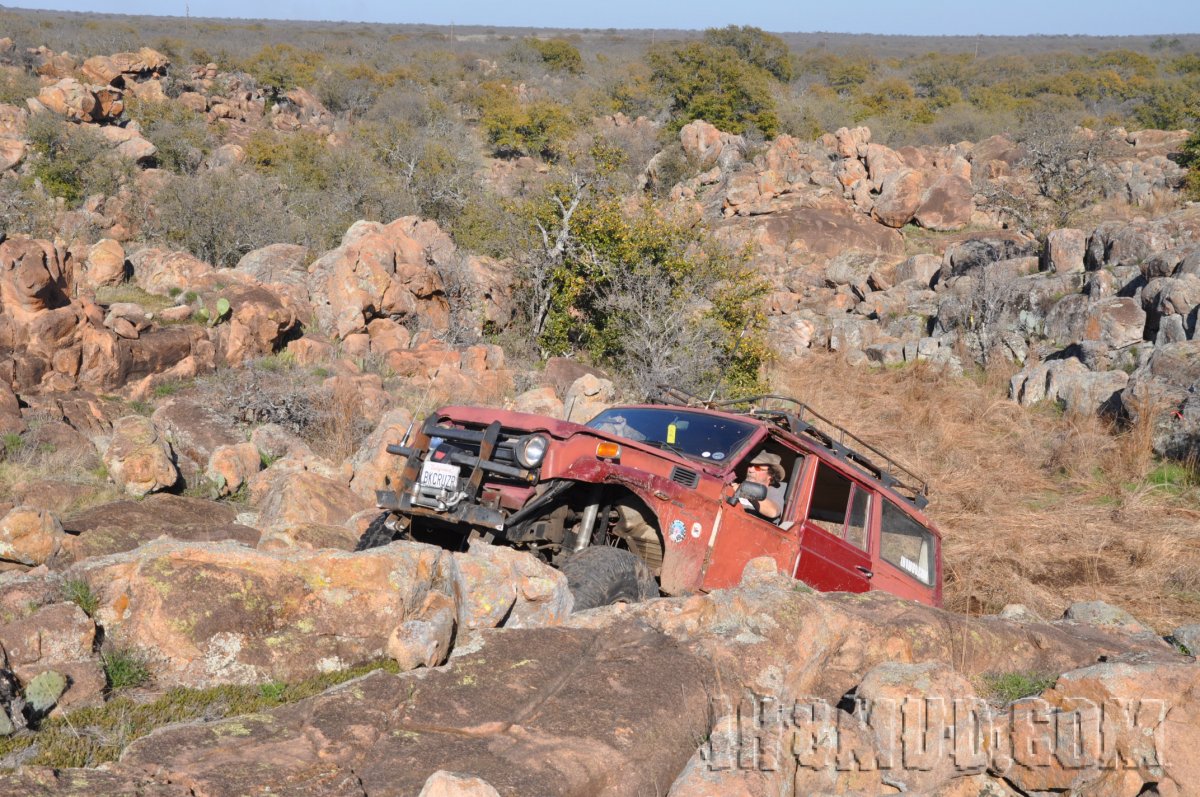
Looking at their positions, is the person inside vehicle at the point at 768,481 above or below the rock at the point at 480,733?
below

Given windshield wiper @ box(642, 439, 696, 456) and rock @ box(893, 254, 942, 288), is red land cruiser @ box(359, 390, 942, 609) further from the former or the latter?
rock @ box(893, 254, 942, 288)

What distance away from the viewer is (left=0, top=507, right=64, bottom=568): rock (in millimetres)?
6660

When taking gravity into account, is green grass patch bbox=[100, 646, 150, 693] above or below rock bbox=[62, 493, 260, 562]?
above

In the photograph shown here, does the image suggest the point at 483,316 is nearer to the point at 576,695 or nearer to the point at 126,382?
the point at 126,382

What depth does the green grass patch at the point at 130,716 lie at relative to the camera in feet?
12.3

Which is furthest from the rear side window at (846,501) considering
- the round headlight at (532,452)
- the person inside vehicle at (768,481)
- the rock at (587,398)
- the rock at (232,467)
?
the rock at (232,467)

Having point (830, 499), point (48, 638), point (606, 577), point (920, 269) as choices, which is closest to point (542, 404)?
point (830, 499)

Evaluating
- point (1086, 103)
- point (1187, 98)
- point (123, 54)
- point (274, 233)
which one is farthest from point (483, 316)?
point (1086, 103)

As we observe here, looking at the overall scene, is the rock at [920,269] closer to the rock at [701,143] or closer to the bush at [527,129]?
the rock at [701,143]

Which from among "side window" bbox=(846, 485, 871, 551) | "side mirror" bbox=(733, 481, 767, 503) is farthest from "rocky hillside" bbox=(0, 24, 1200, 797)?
"side window" bbox=(846, 485, 871, 551)

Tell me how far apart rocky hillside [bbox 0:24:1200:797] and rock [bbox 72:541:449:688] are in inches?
0.8

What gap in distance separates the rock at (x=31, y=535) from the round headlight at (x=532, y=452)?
3.35m

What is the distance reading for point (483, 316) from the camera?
1919cm

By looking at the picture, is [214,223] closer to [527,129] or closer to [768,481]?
[768,481]
